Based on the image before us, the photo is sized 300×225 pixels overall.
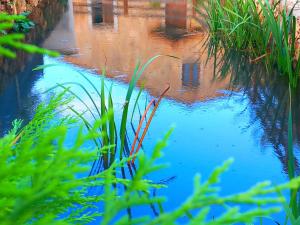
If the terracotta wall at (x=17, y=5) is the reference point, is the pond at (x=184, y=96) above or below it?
below

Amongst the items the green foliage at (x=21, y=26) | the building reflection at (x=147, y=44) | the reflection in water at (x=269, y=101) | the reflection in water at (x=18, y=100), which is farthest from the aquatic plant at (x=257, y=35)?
the green foliage at (x=21, y=26)

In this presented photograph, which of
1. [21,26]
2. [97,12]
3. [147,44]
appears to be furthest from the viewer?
[97,12]

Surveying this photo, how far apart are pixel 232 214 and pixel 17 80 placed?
3.40 meters

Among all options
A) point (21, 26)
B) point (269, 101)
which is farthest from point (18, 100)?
point (21, 26)

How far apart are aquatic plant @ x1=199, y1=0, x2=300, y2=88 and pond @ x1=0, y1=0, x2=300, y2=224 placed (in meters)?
0.16

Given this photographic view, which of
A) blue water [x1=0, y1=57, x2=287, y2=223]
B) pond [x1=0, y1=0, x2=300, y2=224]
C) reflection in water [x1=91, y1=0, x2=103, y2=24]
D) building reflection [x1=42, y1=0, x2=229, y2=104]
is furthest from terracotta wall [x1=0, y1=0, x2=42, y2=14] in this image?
blue water [x1=0, y1=57, x2=287, y2=223]

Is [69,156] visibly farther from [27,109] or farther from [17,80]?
[17,80]

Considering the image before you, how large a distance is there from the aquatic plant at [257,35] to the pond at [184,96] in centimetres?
16

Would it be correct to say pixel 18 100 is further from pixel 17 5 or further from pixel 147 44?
pixel 17 5

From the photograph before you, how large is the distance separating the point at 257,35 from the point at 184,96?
105cm

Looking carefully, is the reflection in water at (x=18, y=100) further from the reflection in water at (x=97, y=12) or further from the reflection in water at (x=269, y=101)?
the reflection in water at (x=97, y=12)

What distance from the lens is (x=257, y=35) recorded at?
3.79 metres

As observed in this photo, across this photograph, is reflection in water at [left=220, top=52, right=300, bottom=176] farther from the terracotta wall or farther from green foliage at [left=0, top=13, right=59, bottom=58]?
the terracotta wall

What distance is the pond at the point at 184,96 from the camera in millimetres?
2127
